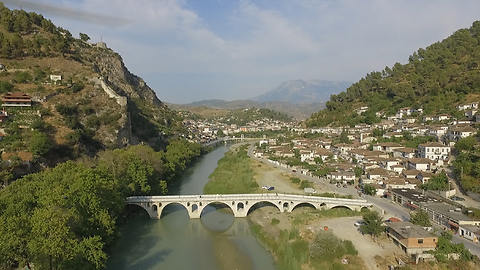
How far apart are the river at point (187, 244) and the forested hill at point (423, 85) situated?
43.3 metres

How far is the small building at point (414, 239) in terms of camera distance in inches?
745

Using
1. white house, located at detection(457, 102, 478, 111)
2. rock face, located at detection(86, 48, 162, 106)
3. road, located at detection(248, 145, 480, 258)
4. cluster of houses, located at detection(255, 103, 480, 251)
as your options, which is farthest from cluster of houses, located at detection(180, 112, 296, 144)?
white house, located at detection(457, 102, 478, 111)

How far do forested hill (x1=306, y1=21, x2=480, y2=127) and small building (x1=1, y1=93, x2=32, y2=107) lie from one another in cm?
5757

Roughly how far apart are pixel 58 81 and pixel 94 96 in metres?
5.42

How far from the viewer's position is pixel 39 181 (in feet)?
73.6

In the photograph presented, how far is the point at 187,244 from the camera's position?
24328mm

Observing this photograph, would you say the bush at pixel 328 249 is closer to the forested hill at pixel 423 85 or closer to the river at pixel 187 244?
the river at pixel 187 244

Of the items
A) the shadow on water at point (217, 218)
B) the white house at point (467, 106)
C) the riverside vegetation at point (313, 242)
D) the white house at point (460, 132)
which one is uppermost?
the white house at point (467, 106)

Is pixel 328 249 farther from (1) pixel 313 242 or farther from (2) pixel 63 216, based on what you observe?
(2) pixel 63 216

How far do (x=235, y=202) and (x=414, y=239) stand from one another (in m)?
15.4

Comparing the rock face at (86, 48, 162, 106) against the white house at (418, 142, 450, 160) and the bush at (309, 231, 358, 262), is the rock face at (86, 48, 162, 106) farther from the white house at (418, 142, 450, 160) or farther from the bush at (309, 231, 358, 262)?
the bush at (309, 231, 358, 262)

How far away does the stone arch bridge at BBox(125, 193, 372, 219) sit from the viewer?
95.1ft

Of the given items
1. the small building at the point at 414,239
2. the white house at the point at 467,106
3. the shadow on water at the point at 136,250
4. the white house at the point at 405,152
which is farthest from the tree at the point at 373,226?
the white house at the point at 467,106

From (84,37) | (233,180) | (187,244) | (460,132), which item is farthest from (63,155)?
(84,37)
